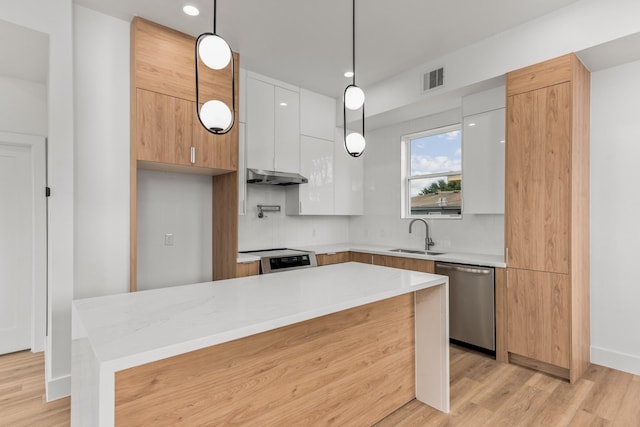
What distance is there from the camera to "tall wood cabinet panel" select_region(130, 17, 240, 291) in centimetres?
273

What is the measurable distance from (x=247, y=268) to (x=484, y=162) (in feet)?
8.54

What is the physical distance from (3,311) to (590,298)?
538 centimetres

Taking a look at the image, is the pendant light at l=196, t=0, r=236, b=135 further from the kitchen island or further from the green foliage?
the green foliage

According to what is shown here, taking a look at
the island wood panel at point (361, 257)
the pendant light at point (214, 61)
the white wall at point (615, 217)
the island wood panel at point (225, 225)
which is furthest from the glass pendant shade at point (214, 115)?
the white wall at point (615, 217)

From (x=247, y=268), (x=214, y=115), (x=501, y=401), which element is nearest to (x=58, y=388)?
(x=247, y=268)

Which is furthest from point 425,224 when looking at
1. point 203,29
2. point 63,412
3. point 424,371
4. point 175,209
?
point 63,412

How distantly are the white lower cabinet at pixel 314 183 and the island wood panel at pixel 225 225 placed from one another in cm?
102

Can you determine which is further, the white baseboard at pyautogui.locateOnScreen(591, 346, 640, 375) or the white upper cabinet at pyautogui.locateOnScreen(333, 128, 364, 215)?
the white upper cabinet at pyautogui.locateOnScreen(333, 128, 364, 215)

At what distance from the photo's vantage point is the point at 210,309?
4.82ft

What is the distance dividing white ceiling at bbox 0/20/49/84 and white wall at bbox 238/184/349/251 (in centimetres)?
217

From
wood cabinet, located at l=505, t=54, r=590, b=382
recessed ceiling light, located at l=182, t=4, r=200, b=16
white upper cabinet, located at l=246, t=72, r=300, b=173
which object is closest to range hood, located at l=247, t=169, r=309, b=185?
white upper cabinet, located at l=246, t=72, r=300, b=173

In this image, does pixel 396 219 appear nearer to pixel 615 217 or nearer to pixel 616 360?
pixel 615 217

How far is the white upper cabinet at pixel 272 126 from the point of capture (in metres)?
3.72

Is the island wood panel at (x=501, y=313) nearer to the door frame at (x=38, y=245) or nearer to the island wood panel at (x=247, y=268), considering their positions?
the island wood panel at (x=247, y=268)
